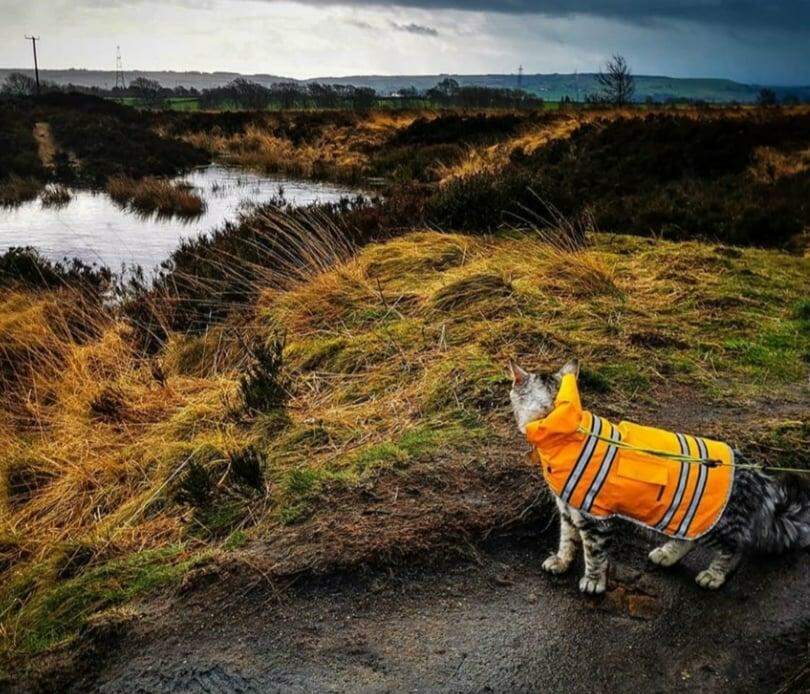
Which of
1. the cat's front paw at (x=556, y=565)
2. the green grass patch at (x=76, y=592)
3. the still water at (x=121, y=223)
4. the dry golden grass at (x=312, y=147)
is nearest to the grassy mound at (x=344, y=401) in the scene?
the green grass patch at (x=76, y=592)

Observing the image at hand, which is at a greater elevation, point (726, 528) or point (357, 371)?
point (726, 528)

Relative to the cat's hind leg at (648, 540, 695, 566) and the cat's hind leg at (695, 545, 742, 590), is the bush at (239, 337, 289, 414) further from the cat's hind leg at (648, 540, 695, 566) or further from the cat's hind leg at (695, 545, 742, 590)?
the cat's hind leg at (695, 545, 742, 590)

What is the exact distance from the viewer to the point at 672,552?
3.12 m

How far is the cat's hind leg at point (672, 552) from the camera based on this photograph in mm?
3121

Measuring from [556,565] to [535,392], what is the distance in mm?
830

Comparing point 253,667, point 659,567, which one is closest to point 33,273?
point 253,667

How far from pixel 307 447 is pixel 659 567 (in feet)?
7.90

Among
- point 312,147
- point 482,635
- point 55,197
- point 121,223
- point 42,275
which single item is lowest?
point 482,635

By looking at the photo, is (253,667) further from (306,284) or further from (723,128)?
(723,128)

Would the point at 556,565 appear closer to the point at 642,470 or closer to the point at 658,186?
the point at 642,470

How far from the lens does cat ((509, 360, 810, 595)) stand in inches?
112

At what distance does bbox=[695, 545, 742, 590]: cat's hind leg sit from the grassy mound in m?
0.95

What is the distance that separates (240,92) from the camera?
6131cm

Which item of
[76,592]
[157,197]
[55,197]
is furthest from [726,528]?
[55,197]
